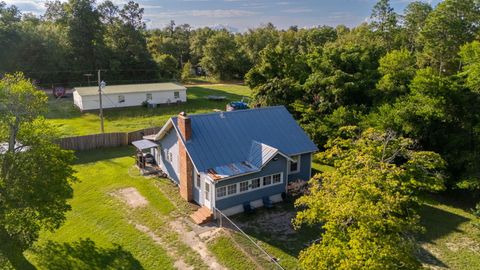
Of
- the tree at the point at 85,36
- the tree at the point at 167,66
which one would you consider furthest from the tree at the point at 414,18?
the tree at the point at 85,36

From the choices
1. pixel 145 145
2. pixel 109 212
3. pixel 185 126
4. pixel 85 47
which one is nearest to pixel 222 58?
pixel 85 47

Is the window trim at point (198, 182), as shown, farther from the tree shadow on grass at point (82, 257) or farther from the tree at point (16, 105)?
the tree at point (16, 105)

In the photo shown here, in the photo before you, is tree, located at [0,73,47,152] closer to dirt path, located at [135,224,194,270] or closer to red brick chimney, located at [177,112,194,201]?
dirt path, located at [135,224,194,270]

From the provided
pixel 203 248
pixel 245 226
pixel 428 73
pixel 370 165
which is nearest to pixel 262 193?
pixel 245 226

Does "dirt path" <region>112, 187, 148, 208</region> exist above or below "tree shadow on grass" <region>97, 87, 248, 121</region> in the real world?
below

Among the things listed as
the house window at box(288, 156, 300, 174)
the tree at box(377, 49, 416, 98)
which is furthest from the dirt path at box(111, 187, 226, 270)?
the tree at box(377, 49, 416, 98)
